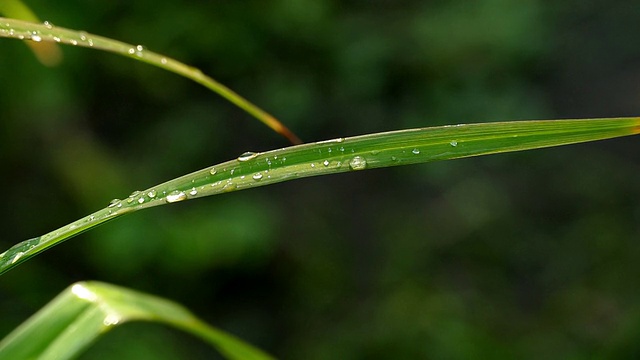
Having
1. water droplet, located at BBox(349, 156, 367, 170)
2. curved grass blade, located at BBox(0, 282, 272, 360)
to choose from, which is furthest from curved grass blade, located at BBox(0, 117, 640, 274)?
curved grass blade, located at BBox(0, 282, 272, 360)

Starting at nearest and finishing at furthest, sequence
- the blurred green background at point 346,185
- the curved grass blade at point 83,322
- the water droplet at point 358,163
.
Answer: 1. the water droplet at point 358,163
2. the curved grass blade at point 83,322
3. the blurred green background at point 346,185

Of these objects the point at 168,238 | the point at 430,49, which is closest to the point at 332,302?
the point at 168,238

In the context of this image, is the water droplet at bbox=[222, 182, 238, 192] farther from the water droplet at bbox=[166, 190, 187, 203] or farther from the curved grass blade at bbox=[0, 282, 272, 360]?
the curved grass blade at bbox=[0, 282, 272, 360]

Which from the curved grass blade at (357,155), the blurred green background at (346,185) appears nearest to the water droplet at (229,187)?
the curved grass blade at (357,155)

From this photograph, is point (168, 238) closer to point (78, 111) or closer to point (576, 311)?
point (78, 111)

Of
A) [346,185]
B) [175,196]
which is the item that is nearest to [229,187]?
[175,196]

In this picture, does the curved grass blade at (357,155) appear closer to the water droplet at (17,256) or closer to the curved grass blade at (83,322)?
the water droplet at (17,256)
